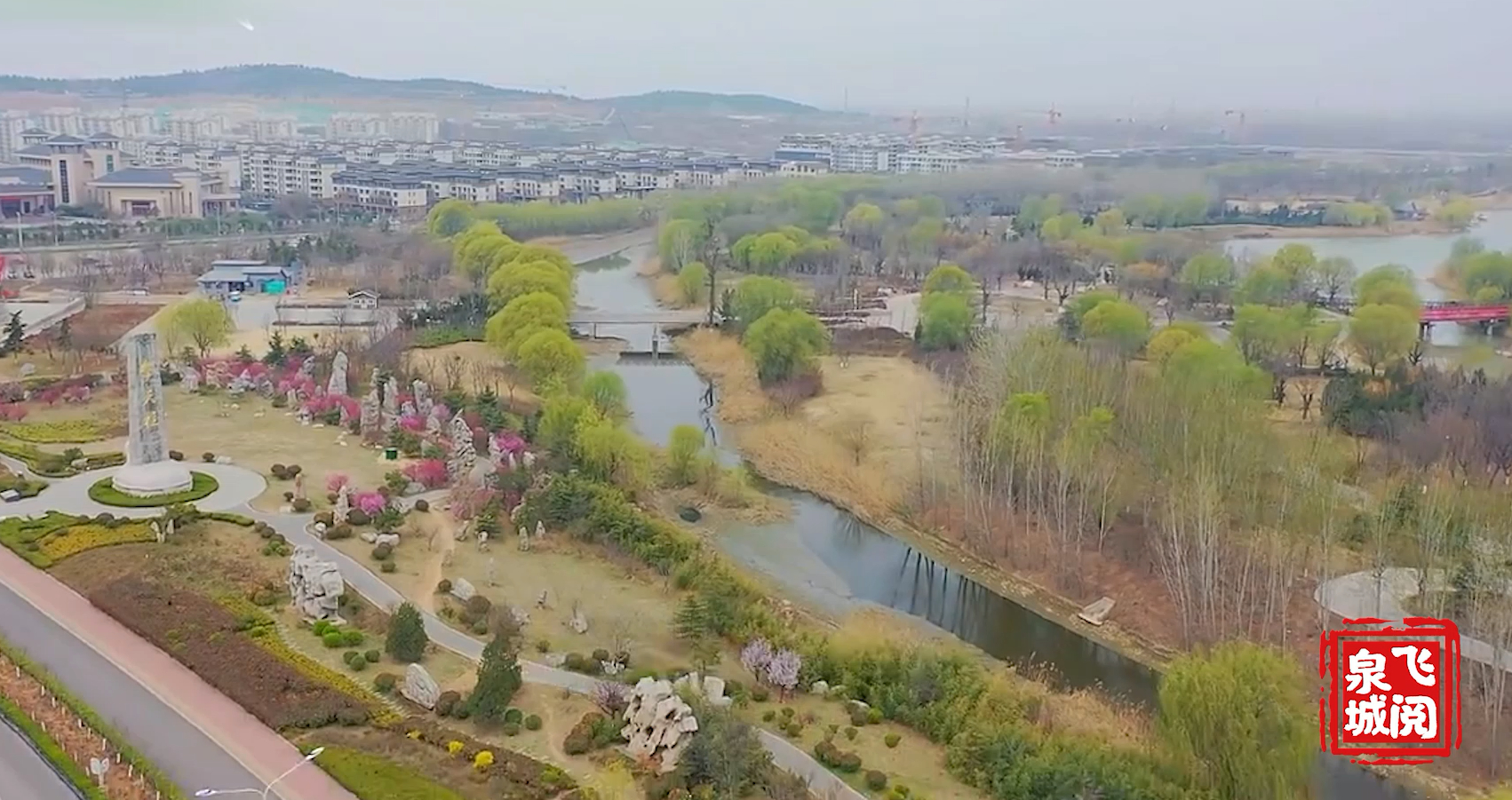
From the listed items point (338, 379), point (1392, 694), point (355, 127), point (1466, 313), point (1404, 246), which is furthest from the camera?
point (355, 127)

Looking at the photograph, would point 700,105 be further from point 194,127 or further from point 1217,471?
point 1217,471

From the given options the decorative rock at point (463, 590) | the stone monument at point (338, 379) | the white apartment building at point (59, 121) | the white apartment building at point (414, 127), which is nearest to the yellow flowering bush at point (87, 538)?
the decorative rock at point (463, 590)

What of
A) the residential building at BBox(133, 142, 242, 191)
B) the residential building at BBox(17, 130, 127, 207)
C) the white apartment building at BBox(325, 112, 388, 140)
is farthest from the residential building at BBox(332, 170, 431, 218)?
the white apartment building at BBox(325, 112, 388, 140)

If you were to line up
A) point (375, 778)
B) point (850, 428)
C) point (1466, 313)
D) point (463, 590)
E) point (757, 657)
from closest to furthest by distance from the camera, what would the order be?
point (375, 778), point (757, 657), point (463, 590), point (850, 428), point (1466, 313)

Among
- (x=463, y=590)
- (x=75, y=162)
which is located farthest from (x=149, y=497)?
(x=75, y=162)

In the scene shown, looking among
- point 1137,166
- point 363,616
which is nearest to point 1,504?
point 363,616

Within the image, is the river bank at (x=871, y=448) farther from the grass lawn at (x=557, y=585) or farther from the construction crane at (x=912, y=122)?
the construction crane at (x=912, y=122)

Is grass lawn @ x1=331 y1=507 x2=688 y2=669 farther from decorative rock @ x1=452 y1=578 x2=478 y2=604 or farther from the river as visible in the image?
the river

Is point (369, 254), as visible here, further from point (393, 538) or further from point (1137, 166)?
point (1137, 166)
